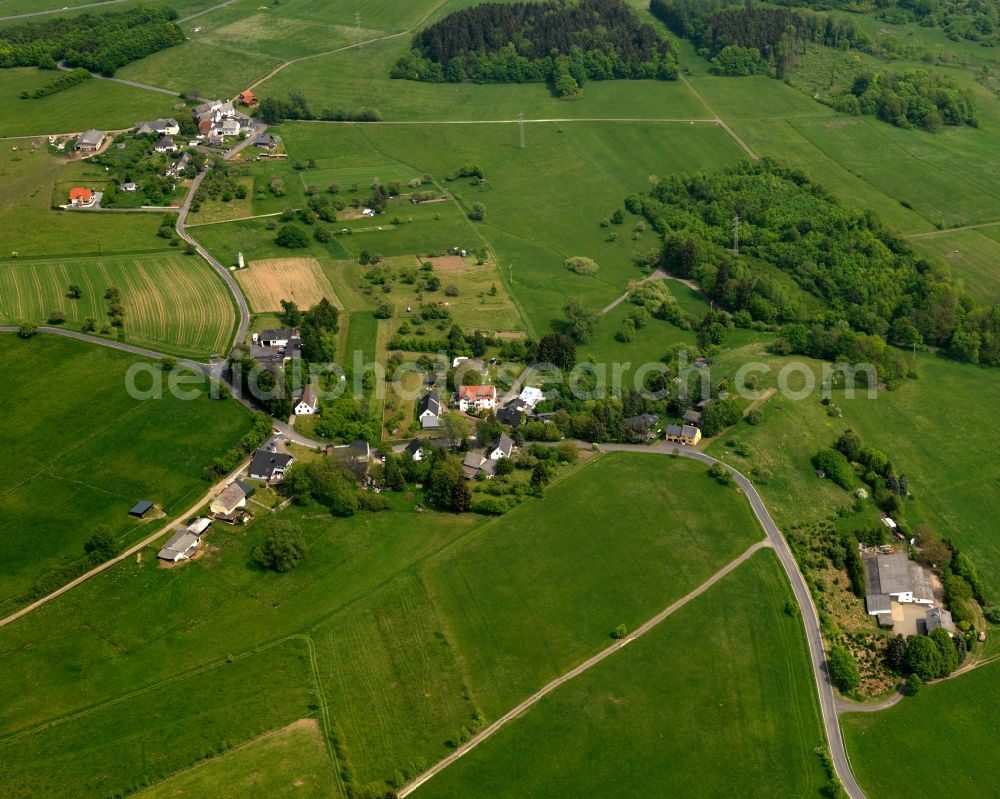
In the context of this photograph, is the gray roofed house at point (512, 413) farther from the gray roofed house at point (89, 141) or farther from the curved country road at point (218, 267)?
the gray roofed house at point (89, 141)

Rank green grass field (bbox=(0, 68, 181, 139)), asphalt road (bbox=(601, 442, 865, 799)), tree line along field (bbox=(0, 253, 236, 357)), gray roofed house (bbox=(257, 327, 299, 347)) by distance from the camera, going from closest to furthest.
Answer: asphalt road (bbox=(601, 442, 865, 799)), gray roofed house (bbox=(257, 327, 299, 347)), tree line along field (bbox=(0, 253, 236, 357)), green grass field (bbox=(0, 68, 181, 139))

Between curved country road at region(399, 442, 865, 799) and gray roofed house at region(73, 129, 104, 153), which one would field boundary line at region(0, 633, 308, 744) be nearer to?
curved country road at region(399, 442, 865, 799)

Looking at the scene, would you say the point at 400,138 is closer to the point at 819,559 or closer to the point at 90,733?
the point at 819,559

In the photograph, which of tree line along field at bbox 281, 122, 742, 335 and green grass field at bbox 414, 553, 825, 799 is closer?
green grass field at bbox 414, 553, 825, 799

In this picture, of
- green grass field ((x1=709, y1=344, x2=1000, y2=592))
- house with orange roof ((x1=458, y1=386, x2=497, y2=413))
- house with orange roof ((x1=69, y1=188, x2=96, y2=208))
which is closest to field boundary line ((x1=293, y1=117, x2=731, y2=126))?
house with orange roof ((x1=69, y1=188, x2=96, y2=208))

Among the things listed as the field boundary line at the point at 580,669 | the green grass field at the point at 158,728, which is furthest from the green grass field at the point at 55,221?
the field boundary line at the point at 580,669

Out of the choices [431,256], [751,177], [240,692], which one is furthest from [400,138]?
[240,692]

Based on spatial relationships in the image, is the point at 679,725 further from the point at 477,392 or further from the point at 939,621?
the point at 477,392
